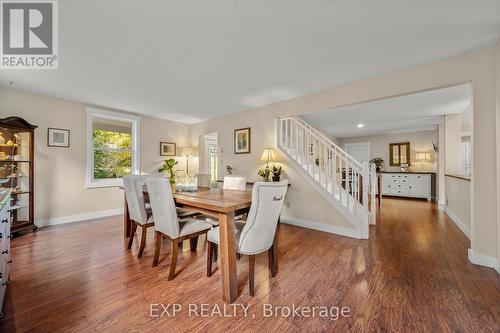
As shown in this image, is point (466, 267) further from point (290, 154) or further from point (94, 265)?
point (94, 265)

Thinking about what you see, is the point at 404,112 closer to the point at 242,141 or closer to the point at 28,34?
the point at 242,141

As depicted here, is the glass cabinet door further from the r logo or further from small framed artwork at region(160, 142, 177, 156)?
small framed artwork at region(160, 142, 177, 156)

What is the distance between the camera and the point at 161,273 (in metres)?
2.02

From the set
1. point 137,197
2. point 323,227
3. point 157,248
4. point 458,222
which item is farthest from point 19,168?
point 458,222

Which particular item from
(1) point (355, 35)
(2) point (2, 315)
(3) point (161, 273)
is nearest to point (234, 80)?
(1) point (355, 35)

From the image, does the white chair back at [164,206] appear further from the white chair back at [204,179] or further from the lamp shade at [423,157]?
the lamp shade at [423,157]

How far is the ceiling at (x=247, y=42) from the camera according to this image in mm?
1599

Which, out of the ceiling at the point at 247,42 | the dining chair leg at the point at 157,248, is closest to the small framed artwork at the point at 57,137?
the ceiling at the point at 247,42

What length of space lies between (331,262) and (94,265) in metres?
2.58

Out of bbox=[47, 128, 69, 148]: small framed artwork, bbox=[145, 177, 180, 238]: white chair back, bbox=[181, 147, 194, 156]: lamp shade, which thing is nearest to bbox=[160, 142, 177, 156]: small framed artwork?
bbox=[181, 147, 194, 156]: lamp shade

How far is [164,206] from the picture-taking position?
194 centimetres

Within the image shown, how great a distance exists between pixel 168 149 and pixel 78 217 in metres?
2.30

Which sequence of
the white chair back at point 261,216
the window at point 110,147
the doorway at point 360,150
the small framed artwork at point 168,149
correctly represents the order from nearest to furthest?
the white chair back at point 261,216 → the window at point 110,147 → the small framed artwork at point 168,149 → the doorway at point 360,150

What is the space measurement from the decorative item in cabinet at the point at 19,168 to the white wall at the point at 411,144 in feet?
28.8
